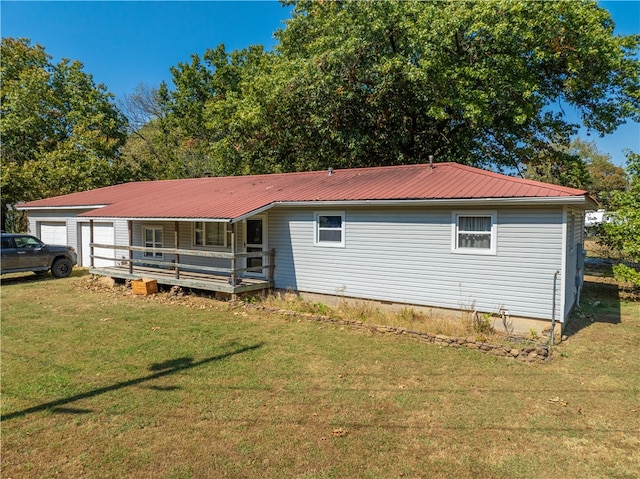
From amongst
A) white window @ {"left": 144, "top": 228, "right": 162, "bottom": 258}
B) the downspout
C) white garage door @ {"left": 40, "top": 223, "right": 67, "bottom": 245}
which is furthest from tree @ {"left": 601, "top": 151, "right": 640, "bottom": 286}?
white garage door @ {"left": 40, "top": 223, "right": 67, "bottom": 245}

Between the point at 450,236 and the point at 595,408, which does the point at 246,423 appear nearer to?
the point at 595,408

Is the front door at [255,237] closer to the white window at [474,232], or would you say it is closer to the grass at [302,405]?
the grass at [302,405]

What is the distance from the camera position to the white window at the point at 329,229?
35.1 ft

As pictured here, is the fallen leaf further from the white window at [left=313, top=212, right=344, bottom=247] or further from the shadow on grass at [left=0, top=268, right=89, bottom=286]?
the shadow on grass at [left=0, top=268, right=89, bottom=286]

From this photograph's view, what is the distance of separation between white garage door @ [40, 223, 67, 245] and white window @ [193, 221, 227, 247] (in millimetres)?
9305

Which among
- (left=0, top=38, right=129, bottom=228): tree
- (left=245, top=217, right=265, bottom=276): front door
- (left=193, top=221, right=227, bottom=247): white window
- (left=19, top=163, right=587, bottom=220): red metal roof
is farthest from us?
(left=0, top=38, right=129, bottom=228): tree

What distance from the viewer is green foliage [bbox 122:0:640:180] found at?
14.7m

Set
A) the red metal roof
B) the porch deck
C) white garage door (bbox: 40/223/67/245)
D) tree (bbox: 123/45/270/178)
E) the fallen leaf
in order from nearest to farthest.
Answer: the fallen leaf < the red metal roof < the porch deck < white garage door (bbox: 40/223/67/245) < tree (bbox: 123/45/270/178)

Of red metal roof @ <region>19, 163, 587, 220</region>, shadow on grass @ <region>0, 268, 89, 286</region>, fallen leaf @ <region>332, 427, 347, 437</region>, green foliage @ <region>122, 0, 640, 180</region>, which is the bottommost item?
fallen leaf @ <region>332, 427, 347, 437</region>

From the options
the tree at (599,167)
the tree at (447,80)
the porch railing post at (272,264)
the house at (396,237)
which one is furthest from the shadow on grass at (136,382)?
the tree at (599,167)

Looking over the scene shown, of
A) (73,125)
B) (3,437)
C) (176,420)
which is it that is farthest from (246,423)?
(73,125)

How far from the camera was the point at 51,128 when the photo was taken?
2686 centimetres

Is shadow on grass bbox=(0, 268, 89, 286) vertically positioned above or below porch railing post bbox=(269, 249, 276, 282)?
below

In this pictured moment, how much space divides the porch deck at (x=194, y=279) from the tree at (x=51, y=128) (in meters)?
13.4
